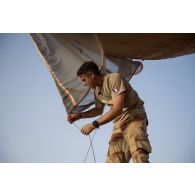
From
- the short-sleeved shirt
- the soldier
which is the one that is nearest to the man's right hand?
the soldier

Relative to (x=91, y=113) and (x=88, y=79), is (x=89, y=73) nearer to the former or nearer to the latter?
(x=88, y=79)

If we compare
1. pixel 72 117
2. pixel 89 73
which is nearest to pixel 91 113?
pixel 72 117

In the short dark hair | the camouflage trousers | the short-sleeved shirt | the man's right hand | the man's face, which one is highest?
the short dark hair

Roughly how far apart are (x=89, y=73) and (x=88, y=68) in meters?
0.03

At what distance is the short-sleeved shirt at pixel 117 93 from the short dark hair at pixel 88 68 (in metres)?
0.08

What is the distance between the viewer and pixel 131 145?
1.98 meters

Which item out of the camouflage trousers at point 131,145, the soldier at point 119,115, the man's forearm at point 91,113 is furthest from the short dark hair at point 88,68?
the camouflage trousers at point 131,145

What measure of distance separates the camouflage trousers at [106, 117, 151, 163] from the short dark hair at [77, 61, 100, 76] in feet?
1.08

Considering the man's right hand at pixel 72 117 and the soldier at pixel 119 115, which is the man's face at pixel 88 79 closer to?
the soldier at pixel 119 115

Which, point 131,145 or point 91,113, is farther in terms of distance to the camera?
point 91,113

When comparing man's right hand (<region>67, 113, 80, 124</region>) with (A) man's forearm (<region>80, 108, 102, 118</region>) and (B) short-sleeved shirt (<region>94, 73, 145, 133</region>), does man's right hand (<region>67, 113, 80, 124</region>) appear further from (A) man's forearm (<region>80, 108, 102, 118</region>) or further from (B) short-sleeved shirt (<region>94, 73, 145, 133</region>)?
(B) short-sleeved shirt (<region>94, 73, 145, 133</region>)

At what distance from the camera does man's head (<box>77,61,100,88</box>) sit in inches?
82.4
